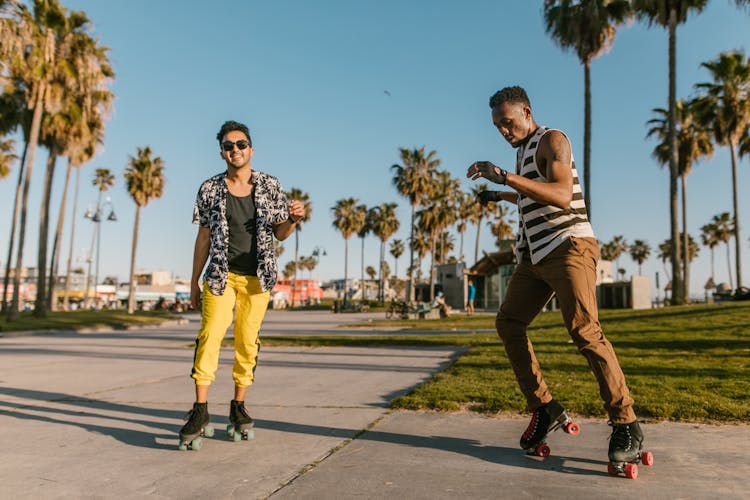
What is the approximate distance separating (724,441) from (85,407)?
14.9 ft

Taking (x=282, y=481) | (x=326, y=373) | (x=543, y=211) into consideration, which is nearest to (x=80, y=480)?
(x=282, y=481)

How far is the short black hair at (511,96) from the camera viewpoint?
10.1 feet

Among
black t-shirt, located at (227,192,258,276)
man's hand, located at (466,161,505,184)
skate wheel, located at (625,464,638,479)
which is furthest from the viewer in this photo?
black t-shirt, located at (227,192,258,276)

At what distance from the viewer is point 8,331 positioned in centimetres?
1811

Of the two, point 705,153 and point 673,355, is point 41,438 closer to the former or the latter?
point 673,355

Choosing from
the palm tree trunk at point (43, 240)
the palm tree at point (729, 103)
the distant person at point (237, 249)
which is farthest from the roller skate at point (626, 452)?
the palm tree at point (729, 103)

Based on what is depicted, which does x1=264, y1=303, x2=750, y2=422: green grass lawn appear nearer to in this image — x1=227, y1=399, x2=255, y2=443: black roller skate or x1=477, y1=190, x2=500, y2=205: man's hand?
x1=227, y1=399, x2=255, y2=443: black roller skate

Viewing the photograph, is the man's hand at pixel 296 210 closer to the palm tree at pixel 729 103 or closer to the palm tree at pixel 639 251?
the palm tree at pixel 729 103

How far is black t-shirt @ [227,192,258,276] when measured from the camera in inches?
138

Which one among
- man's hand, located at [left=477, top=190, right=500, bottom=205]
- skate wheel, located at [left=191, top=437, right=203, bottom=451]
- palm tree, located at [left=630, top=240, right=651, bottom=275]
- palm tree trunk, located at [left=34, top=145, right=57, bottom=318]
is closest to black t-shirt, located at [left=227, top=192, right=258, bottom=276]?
skate wheel, located at [left=191, top=437, right=203, bottom=451]

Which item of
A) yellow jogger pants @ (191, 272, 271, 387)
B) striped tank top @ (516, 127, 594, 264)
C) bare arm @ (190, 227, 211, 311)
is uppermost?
striped tank top @ (516, 127, 594, 264)

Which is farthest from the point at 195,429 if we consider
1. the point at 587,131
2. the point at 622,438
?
the point at 587,131

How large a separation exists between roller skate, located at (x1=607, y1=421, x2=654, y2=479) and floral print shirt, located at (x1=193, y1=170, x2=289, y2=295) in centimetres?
218

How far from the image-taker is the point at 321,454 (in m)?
2.92
